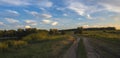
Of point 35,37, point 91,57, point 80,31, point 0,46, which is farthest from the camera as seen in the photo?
point 80,31

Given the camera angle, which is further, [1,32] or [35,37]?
[1,32]

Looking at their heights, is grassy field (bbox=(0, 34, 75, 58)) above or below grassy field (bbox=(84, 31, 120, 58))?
above

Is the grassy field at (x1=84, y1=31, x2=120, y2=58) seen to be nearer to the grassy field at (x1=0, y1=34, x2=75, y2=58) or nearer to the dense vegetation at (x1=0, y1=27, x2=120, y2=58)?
the dense vegetation at (x1=0, y1=27, x2=120, y2=58)

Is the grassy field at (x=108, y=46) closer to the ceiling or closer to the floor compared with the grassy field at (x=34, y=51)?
closer to the floor

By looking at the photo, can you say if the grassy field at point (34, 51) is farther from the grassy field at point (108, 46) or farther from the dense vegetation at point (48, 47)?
the grassy field at point (108, 46)

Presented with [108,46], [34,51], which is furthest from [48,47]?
[108,46]

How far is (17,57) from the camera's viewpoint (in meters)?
18.0

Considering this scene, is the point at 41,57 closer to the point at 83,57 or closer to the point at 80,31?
the point at 83,57

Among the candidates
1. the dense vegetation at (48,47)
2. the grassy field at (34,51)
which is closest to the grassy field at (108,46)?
the dense vegetation at (48,47)

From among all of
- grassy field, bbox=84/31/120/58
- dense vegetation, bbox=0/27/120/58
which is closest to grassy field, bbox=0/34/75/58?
dense vegetation, bbox=0/27/120/58

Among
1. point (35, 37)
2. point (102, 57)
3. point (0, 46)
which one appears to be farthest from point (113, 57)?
point (35, 37)

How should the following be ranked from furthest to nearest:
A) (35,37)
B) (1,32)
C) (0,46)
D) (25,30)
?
(1,32), (25,30), (35,37), (0,46)

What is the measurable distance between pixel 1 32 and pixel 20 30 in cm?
935

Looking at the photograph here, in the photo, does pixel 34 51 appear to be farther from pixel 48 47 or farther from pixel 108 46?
pixel 108 46
